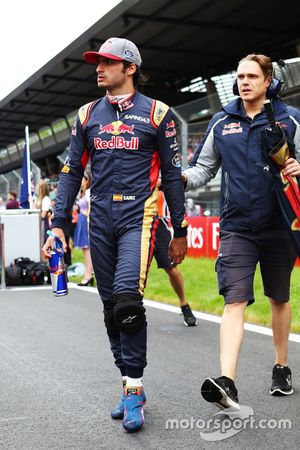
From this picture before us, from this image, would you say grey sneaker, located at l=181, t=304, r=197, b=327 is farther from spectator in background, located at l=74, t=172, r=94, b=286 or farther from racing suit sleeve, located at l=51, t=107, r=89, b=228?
spectator in background, located at l=74, t=172, r=94, b=286

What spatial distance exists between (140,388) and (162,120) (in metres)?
1.46

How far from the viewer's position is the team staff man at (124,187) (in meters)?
3.80

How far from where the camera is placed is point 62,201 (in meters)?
4.11

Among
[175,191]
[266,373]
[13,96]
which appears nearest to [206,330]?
[266,373]

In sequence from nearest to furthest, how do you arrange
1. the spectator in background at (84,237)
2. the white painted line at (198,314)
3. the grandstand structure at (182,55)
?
the white painted line at (198,314), the spectator in background at (84,237), the grandstand structure at (182,55)

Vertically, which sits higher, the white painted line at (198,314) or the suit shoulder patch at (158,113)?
the suit shoulder patch at (158,113)

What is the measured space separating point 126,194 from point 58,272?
0.68m

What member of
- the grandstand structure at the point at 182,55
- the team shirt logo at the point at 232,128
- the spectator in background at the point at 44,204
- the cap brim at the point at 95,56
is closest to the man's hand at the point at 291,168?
the team shirt logo at the point at 232,128

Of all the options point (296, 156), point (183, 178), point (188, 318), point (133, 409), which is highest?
point (296, 156)

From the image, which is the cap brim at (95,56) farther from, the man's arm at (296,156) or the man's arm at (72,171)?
the man's arm at (296,156)

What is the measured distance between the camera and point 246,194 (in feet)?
13.5

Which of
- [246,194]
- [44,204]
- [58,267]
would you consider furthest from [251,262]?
[44,204]

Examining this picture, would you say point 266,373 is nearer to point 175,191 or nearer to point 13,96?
point 175,191

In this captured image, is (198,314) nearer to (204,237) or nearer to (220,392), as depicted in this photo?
(220,392)
